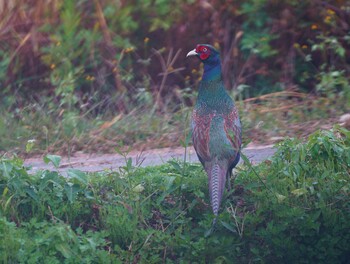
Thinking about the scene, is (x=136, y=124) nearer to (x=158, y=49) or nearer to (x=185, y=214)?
(x=158, y=49)

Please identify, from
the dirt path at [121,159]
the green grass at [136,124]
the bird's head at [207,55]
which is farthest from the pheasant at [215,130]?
the green grass at [136,124]

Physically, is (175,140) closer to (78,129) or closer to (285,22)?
(78,129)

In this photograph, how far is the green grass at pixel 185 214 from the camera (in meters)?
5.61

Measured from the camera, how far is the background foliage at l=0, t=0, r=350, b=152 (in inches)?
412

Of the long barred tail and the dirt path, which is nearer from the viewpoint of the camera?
the long barred tail

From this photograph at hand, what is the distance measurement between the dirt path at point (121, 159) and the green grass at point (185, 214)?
1.56 metres

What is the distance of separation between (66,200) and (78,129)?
3396mm

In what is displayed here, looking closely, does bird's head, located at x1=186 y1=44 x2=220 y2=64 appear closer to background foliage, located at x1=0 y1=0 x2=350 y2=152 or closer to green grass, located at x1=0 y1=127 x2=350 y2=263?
green grass, located at x1=0 y1=127 x2=350 y2=263

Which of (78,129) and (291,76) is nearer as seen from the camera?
(78,129)

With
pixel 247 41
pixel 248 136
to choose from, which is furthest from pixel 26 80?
pixel 248 136

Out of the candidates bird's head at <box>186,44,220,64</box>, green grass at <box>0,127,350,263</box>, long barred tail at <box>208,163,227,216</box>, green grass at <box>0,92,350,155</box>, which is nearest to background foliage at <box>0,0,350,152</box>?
green grass at <box>0,92,350,155</box>

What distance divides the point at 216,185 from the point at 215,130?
0.50 m

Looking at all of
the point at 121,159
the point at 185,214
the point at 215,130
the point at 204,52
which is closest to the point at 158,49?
the point at 121,159

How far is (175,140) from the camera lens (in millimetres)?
8891
